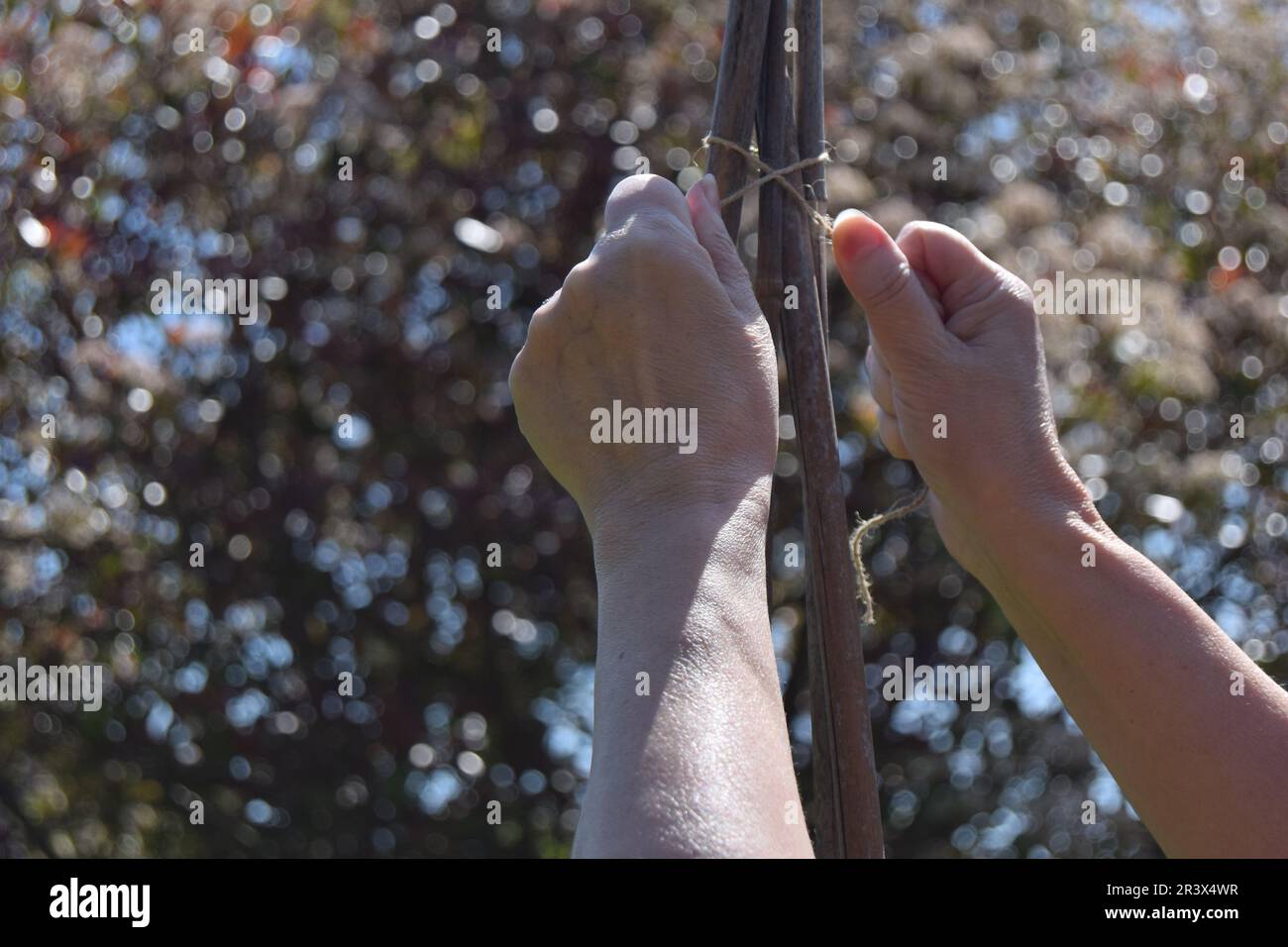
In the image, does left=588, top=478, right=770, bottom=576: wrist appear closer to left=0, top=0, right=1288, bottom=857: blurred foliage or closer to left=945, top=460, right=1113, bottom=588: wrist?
left=945, top=460, right=1113, bottom=588: wrist

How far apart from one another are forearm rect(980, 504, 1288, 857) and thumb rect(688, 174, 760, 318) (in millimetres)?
402

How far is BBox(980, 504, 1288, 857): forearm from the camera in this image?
1212 millimetres

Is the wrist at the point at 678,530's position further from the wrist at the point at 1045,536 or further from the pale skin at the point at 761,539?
the wrist at the point at 1045,536

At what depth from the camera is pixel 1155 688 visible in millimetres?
→ 1264

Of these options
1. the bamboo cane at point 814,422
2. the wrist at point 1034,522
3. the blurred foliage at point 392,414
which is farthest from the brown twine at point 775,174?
the blurred foliage at point 392,414

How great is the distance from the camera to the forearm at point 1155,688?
1.21 m

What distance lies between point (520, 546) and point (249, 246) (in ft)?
3.62

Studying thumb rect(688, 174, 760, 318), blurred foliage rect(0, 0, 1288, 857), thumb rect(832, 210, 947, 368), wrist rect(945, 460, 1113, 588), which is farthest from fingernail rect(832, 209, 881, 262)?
blurred foliage rect(0, 0, 1288, 857)

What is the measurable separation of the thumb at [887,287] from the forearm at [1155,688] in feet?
0.78

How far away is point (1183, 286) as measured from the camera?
3.63 metres

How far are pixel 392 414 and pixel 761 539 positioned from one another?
7.72 feet

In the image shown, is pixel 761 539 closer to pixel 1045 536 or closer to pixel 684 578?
pixel 684 578
